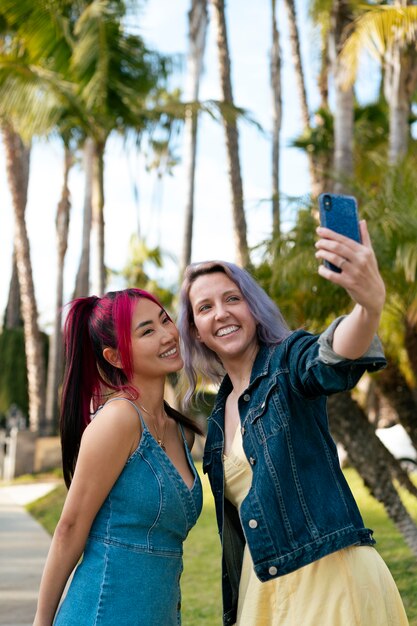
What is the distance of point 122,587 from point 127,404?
Answer: 52 centimetres

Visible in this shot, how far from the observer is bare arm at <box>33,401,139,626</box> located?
257 cm

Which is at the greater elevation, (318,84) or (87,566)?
(318,84)

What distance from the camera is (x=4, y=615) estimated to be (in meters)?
6.26

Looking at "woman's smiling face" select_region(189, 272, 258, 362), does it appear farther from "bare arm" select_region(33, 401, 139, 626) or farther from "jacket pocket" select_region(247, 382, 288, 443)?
"bare arm" select_region(33, 401, 139, 626)

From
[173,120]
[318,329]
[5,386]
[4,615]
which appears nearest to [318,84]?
[173,120]

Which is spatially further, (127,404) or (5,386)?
(5,386)

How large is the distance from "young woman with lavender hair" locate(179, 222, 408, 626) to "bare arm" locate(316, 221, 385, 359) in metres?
0.06

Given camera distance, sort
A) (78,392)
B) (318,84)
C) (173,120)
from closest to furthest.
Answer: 1. (78,392)
2. (173,120)
3. (318,84)

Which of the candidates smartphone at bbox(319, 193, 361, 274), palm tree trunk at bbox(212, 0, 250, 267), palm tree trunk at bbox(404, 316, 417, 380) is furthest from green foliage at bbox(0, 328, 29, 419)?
smartphone at bbox(319, 193, 361, 274)

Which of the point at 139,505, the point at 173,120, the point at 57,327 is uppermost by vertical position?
the point at 173,120

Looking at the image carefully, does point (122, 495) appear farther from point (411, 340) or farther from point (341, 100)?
point (341, 100)

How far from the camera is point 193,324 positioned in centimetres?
309

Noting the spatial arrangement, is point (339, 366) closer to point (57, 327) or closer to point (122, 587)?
point (122, 587)

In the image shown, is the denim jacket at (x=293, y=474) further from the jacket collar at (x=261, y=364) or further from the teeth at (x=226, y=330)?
the teeth at (x=226, y=330)
